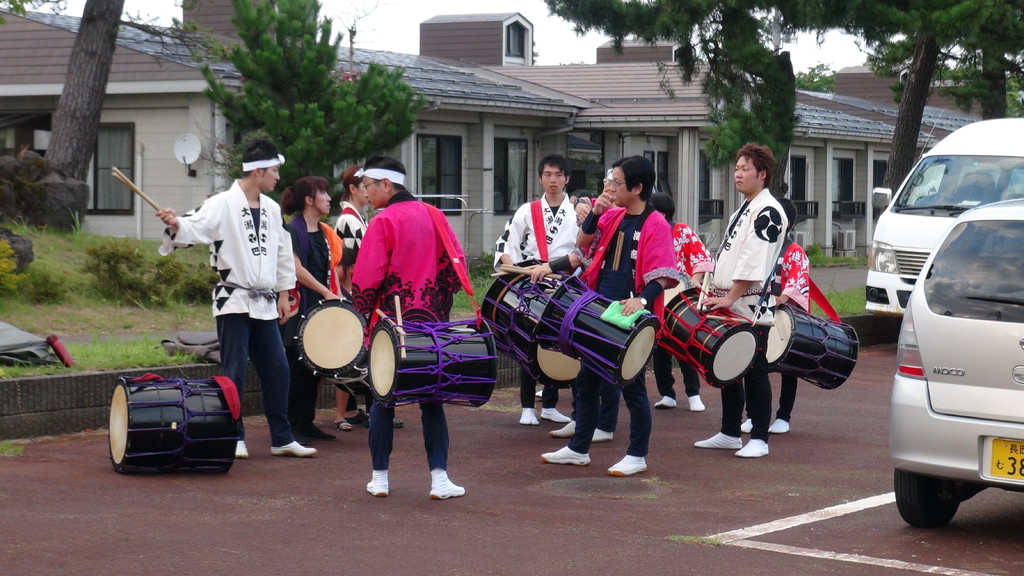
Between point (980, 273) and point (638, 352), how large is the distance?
6.68 feet

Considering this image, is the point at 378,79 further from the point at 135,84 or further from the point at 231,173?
the point at 135,84

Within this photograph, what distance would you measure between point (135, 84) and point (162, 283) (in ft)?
25.8

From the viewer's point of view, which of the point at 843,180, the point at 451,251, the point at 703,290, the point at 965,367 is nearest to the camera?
the point at 965,367

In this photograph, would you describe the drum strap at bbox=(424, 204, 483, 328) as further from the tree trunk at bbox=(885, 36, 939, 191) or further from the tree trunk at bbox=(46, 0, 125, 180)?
the tree trunk at bbox=(885, 36, 939, 191)

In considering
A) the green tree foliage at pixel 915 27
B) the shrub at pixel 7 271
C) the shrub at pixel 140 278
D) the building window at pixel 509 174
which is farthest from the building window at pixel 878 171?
the shrub at pixel 7 271

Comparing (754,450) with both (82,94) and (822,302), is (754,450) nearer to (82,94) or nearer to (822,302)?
(822,302)

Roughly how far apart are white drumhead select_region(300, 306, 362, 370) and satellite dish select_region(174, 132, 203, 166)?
533 inches

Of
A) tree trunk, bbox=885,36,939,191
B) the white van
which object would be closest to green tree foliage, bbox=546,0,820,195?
tree trunk, bbox=885,36,939,191

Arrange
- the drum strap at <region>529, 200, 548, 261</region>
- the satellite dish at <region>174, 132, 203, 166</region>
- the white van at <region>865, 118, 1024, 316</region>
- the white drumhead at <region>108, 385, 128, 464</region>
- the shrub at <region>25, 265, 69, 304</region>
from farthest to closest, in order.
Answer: the satellite dish at <region>174, 132, 203, 166</region>, the white van at <region>865, 118, 1024, 316</region>, the shrub at <region>25, 265, 69, 304</region>, the drum strap at <region>529, 200, 548, 261</region>, the white drumhead at <region>108, 385, 128, 464</region>

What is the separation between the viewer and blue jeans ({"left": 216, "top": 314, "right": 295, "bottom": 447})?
27.1ft

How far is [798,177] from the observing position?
35.5 metres

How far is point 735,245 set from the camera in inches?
340

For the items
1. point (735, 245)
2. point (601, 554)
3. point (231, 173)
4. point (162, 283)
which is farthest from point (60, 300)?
point (601, 554)

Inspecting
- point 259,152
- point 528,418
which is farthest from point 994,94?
point 259,152
